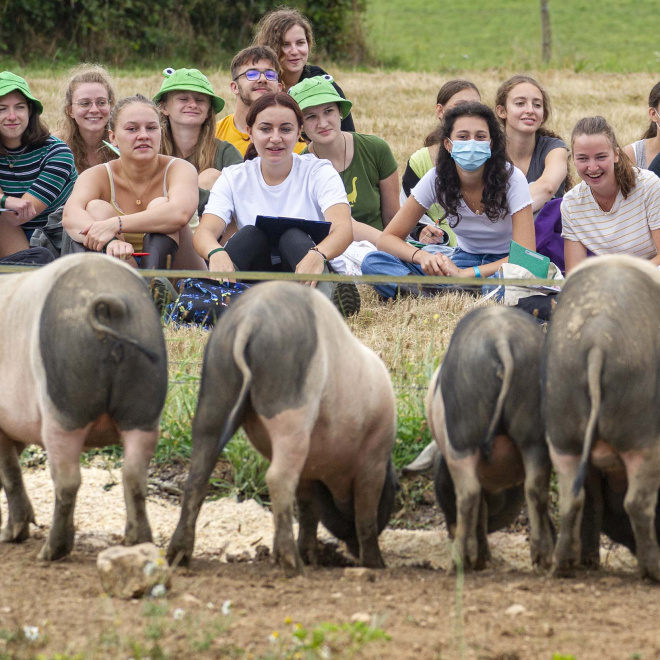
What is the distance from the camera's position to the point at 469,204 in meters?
7.06

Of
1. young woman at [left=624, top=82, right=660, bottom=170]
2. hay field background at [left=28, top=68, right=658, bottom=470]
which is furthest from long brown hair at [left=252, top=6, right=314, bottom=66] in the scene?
young woman at [left=624, top=82, right=660, bottom=170]

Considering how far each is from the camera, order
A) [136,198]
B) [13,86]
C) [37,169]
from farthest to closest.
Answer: [37,169] < [13,86] < [136,198]

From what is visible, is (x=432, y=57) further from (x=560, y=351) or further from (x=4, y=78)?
(x=560, y=351)

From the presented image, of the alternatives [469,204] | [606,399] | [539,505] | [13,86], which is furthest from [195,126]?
[606,399]

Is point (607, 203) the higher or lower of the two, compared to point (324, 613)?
higher

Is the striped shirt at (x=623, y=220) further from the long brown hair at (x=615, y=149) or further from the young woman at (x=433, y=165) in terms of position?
the young woman at (x=433, y=165)

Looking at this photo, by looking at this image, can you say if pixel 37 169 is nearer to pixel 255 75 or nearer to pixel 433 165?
pixel 255 75

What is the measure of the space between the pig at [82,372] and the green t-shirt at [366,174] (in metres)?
4.30

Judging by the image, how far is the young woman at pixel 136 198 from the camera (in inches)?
Answer: 262

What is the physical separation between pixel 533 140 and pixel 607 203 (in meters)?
1.26

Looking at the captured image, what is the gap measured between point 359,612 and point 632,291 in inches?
55.2

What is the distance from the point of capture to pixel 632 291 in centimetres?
369

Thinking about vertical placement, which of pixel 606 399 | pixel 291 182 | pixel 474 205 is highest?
pixel 291 182

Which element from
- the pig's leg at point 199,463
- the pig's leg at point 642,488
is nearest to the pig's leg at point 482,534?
the pig's leg at point 642,488
